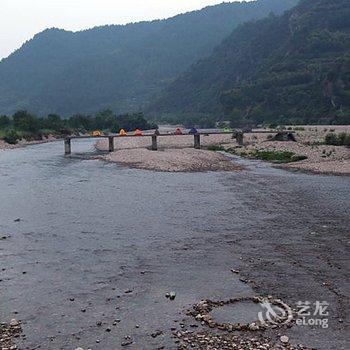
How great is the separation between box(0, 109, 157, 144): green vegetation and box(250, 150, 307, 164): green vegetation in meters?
62.7

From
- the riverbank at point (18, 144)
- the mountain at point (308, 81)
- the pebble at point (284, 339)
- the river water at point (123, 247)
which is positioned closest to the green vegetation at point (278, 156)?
→ the river water at point (123, 247)

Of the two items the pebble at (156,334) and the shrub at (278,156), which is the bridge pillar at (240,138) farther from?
the pebble at (156,334)

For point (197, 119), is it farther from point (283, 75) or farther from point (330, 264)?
point (330, 264)

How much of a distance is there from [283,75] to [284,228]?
145568 millimetres

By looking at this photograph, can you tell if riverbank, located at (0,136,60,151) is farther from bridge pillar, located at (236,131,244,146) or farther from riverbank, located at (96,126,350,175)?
bridge pillar, located at (236,131,244,146)

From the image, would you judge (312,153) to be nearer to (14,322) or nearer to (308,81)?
(14,322)

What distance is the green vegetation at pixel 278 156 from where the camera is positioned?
58969mm

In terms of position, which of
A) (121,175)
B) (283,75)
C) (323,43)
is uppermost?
→ (323,43)

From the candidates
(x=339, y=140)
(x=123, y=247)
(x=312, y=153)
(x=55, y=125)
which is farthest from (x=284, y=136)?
(x=55, y=125)

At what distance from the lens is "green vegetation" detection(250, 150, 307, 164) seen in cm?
5897

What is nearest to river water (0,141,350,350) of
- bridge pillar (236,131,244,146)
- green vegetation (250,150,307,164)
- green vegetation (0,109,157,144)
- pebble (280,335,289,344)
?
pebble (280,335,289,344)

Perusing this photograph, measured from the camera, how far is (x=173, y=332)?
43.5 ft

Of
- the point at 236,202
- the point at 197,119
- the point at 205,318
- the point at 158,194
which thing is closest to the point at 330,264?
the point at 205,318

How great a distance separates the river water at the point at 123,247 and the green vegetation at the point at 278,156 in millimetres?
13656
